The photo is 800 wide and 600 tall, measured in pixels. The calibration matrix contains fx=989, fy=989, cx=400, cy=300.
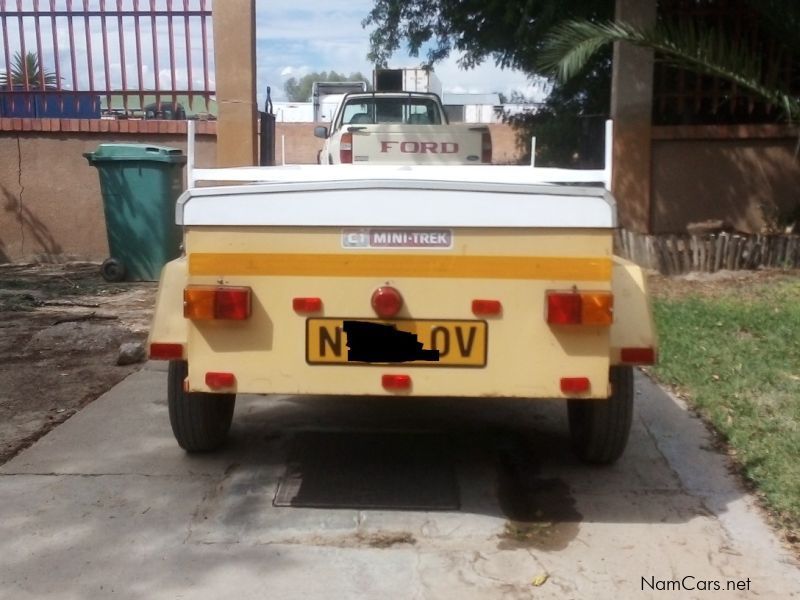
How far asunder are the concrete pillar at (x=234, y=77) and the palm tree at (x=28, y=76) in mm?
1921

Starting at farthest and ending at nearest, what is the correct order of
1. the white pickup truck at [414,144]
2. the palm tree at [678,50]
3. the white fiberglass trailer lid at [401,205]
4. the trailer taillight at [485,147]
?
1. the trailer taillight at [485,147]
2. the white pickup truck at [414,144]
3. the palm tree at [678,50]
4. the white fiberglass trailer lid at [401,205]

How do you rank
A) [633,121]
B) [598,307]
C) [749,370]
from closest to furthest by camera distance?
[598,307]
[749,370]
[633,121]

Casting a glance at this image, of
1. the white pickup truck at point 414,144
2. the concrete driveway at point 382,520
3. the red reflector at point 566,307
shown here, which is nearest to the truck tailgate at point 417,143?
the white pickup truck at point 414,144

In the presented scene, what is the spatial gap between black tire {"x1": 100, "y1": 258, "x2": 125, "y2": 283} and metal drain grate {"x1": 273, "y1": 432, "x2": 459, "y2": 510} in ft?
17.0

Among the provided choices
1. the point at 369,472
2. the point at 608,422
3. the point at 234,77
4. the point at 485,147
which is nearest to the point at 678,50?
the point at 485,147

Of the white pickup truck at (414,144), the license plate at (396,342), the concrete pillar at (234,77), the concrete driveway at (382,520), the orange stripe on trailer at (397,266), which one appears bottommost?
the concrete driveway at (382,520)

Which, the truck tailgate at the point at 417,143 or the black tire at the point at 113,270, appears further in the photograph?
the truck tailgate at the point at 417,143

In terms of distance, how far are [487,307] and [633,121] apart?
23.3 feet

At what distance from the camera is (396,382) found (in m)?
3.68

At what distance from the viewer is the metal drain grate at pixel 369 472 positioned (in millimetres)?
4078

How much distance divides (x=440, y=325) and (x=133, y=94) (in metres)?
8.26

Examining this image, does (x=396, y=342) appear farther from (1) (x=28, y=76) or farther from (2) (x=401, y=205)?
(1) (x=28, y=76)

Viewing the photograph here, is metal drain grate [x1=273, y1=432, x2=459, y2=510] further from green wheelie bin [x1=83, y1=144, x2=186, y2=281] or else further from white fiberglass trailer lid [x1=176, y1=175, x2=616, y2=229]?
green wheelie bin [x1=83, y1=144, x2=186, y2=281]

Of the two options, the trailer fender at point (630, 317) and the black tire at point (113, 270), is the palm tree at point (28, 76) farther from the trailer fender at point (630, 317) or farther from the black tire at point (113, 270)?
the trailer fender at point (630, 317)
